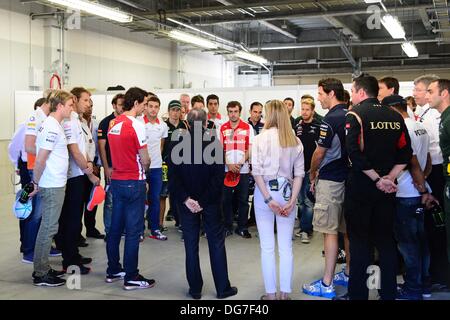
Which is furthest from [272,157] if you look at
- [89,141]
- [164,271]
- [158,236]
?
[158,236]

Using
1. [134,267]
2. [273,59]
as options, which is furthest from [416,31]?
[134,267]

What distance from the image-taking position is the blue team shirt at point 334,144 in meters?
3.38

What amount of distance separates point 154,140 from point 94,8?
3378mm

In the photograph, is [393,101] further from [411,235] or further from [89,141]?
[89,141]

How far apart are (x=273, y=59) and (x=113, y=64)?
23.4ft

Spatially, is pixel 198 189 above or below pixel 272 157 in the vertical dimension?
below

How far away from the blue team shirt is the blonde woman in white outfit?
0.20 m

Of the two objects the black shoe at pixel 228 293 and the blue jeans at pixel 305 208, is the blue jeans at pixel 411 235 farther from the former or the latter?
the blue jeans at pixel 305 208

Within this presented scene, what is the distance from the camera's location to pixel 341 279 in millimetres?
3924

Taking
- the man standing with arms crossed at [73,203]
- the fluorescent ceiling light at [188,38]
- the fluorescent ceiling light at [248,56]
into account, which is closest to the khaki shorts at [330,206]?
the man standing with arms crossed at [73,203]

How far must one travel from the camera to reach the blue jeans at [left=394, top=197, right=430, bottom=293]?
3500mm

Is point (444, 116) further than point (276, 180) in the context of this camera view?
No

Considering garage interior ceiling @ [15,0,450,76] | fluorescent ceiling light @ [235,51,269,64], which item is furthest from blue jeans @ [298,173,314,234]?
fluorescent ceiling light @ [235,51,269,64]

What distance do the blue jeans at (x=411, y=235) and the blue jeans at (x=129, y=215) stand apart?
6.47ft
